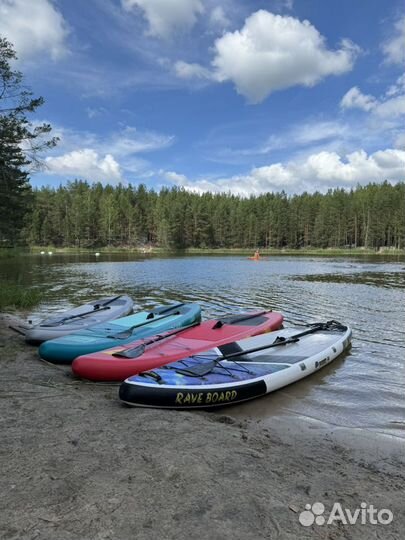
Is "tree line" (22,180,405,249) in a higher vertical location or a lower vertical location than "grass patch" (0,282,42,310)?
higher

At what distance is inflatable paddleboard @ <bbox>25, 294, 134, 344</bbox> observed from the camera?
9781 mm

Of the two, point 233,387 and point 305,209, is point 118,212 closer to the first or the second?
point 305,209

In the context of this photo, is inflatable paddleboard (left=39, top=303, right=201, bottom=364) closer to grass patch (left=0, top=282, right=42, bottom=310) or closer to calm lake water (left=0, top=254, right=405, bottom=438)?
calm lake water (left=0, top=254, right=405, bottom=438)

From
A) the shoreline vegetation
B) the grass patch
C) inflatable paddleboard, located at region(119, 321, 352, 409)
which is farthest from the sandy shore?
the shoreline vegetation

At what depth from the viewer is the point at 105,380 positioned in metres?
7.16

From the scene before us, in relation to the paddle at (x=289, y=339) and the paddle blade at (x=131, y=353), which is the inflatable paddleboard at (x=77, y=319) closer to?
the paddle blade at (x=131, y=353)

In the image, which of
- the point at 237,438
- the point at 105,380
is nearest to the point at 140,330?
the point at 105,380

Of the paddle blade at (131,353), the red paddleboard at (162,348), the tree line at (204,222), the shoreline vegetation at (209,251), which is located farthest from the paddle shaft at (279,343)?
the tree line at (204,222)

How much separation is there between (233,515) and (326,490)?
3.54 ft

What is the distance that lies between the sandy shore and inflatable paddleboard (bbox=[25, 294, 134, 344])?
3803mm

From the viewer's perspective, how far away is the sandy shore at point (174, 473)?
2973 mm

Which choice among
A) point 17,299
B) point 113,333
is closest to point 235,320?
point 113,333

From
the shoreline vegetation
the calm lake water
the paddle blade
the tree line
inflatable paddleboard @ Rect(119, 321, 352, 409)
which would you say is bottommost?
the calm lake water

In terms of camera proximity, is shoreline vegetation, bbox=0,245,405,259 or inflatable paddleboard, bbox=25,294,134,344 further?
shoreline vegetation, bbox=0,245,405,259
